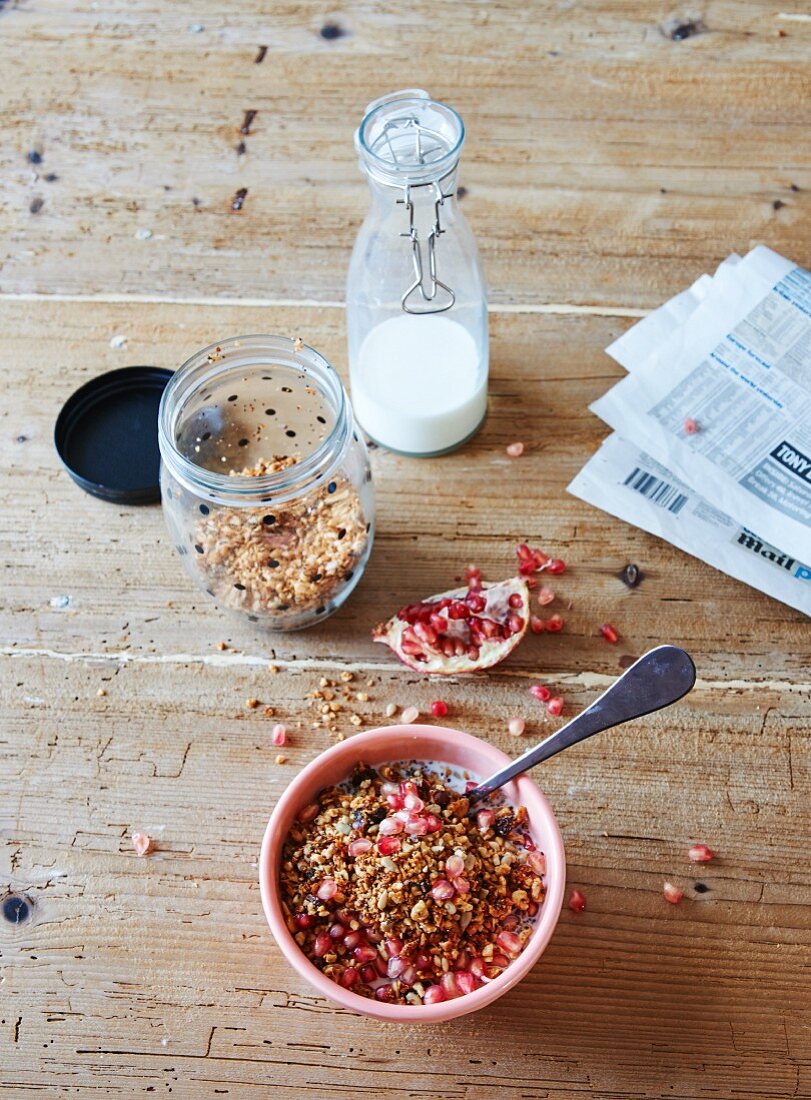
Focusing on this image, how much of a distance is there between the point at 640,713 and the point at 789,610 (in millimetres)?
305

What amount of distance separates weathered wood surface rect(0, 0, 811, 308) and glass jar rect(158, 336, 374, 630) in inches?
11.5

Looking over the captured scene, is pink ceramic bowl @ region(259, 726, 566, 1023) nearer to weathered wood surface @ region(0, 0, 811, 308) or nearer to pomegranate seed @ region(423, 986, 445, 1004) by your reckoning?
pomegranate seed @ region(423, 986, 445, 1004)

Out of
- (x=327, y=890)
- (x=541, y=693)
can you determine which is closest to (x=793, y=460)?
(x=541, y=693)

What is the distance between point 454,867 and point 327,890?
12 cm

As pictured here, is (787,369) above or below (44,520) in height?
above

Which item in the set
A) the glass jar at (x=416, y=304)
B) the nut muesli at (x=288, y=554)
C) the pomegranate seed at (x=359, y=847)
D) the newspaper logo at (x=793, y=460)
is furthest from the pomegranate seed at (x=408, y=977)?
the newspaper logo at (x=793, y=460)

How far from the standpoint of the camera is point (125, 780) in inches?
45.0

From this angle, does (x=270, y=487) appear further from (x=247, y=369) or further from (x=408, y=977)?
(x=408, y=977)

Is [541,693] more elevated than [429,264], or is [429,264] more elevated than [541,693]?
[429,264]

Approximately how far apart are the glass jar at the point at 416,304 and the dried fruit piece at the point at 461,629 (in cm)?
Result: 22

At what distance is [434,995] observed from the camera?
3.06 ft

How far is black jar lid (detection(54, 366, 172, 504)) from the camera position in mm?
1307

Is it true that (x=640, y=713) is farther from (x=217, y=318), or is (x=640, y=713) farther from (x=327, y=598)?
(x=217, y=318)

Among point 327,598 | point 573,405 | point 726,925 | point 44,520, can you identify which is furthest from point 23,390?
point 726,925
